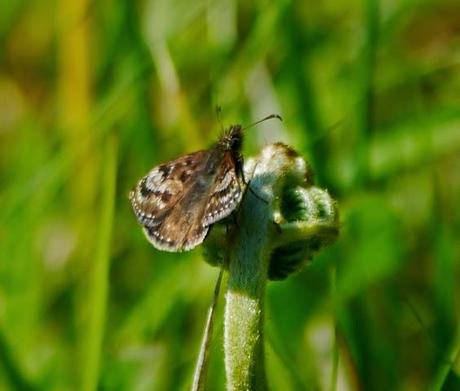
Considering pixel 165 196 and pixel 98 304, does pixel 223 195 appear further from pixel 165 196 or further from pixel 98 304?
pixel 98 304

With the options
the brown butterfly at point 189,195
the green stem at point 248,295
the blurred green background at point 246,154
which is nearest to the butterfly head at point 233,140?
the brown butterfly at point 189,195

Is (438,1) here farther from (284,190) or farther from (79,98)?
(284,190)

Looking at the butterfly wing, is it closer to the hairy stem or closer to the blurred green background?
the hairy stem

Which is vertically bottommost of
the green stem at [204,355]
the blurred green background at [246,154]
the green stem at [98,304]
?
the green stem at [204,355]

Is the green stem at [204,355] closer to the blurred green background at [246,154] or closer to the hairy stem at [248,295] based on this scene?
the hairy stem at [248,295]

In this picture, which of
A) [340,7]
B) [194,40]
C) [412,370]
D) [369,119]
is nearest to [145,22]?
[194,40]

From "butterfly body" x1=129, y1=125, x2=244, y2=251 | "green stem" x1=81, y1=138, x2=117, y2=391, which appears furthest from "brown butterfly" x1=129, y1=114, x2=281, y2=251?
"green stem" x1=81, y1=138, x2=117, y2=391

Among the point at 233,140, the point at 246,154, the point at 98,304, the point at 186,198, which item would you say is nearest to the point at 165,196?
the point at 186,198
